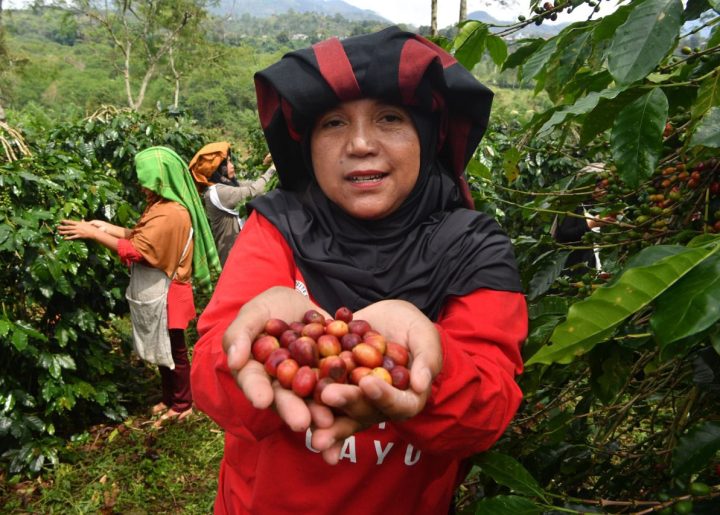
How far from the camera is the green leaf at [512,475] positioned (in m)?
1.02

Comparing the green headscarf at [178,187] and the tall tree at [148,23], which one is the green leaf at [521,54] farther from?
the tall tree at [148,23]

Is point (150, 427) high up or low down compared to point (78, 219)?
down

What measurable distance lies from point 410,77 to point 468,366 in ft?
2.00

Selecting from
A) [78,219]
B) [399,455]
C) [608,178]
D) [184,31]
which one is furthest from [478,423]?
[184,31]

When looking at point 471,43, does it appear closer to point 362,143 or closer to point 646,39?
point 362,143

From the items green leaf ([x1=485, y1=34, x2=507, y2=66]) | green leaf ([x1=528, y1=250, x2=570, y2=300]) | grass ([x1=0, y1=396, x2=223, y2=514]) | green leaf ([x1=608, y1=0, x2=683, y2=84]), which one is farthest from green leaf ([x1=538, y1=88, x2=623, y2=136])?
grass ([x1=0, y1=396, x2=223, y2=514])

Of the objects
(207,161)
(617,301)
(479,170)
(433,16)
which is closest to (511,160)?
(479,170)

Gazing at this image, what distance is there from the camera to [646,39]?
32.8 inches

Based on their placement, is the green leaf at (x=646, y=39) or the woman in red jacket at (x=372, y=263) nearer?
the green leaf at (x=646, y=39)

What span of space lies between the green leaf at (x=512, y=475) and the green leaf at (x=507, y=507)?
0.04 meters

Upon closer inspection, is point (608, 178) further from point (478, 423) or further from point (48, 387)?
point (48, 387)

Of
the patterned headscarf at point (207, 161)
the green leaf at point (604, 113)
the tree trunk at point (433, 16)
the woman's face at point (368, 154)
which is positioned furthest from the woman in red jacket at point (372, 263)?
the tree trunk at point (433, 16)

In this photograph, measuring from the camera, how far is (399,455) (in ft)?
3.77

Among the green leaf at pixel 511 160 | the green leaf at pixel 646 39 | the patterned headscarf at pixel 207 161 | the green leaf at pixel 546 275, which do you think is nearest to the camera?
the green leaf at pixel 646 39
